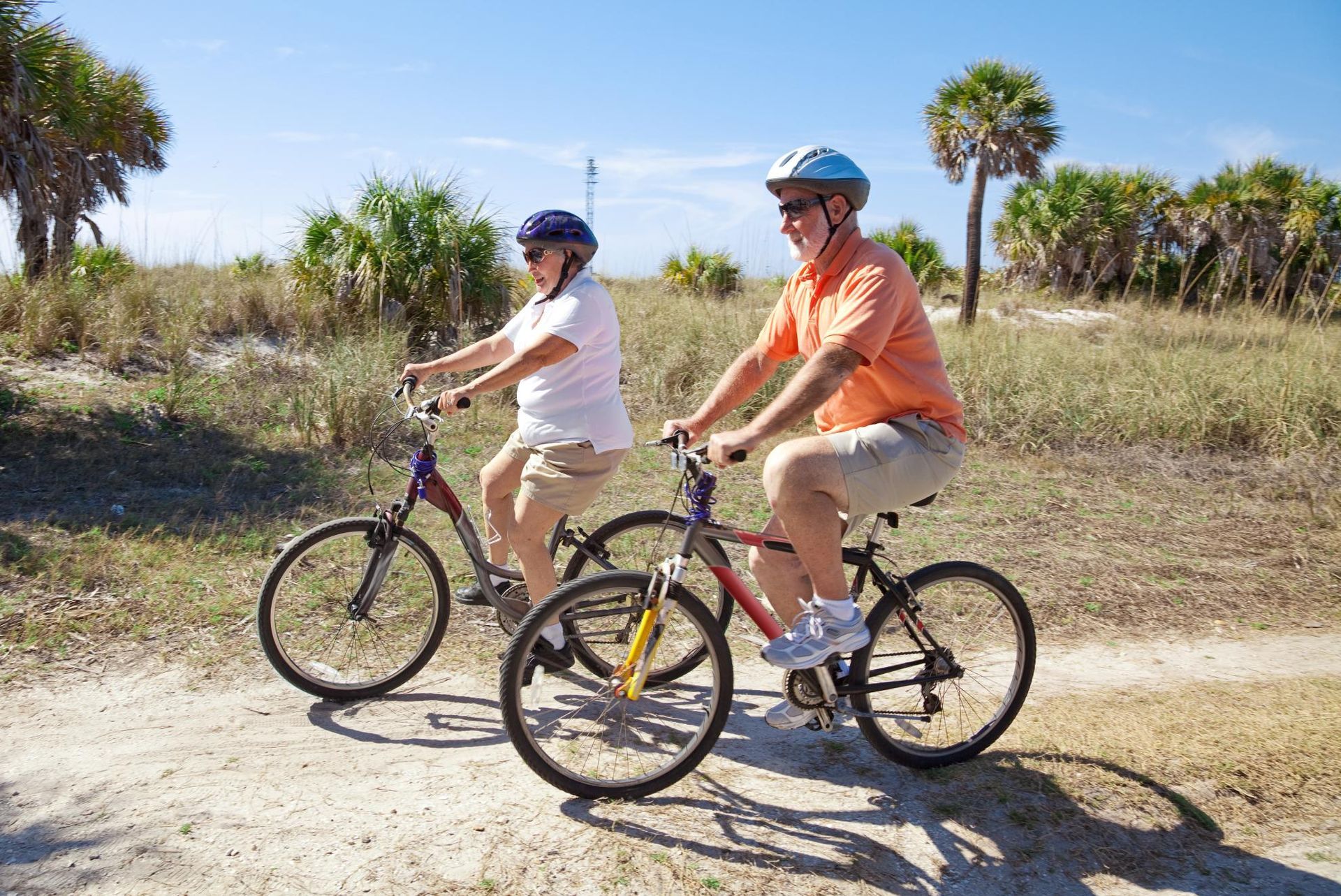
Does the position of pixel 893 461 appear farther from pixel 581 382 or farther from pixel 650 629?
pixel 581 382

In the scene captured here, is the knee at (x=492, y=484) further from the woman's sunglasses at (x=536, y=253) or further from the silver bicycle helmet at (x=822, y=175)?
the silver bicycle helmet at (x=822, y=175)

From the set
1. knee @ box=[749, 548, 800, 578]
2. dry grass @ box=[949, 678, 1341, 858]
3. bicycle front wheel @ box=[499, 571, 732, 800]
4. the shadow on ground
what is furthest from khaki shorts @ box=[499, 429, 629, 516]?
the shadow on ground

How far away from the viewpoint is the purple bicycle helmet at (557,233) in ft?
13.1

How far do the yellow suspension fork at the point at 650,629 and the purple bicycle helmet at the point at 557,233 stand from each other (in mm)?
1458

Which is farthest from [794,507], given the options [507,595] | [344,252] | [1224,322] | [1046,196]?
[1046,196]

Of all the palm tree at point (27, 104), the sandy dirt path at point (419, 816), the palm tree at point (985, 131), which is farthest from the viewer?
the palm tree at point (985, 131)

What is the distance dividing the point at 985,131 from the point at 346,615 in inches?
776

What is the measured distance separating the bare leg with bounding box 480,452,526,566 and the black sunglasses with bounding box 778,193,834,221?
1608 millimetres

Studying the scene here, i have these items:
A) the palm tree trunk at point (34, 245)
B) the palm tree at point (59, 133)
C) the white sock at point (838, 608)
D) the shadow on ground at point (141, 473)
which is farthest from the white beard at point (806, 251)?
the palm tree trunk at point (34, 245)

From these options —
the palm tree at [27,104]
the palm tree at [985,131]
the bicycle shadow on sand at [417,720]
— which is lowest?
the bicycle shadow on sand at [417,720]

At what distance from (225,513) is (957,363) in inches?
330

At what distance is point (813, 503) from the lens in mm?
3283

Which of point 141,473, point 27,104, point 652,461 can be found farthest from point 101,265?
point 652,461

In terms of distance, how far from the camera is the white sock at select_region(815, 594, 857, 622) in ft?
11.1
